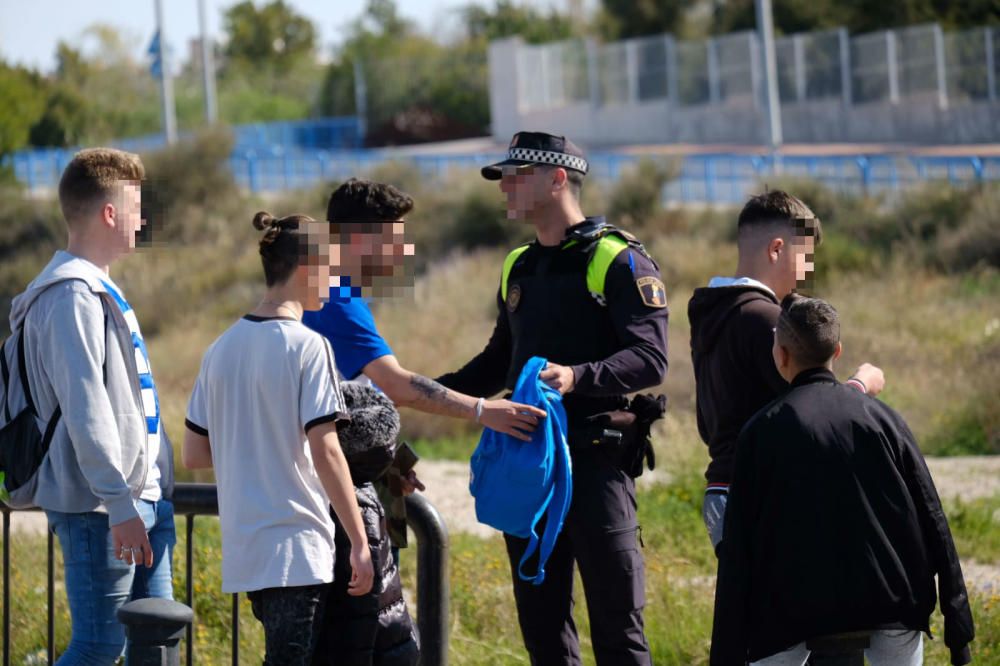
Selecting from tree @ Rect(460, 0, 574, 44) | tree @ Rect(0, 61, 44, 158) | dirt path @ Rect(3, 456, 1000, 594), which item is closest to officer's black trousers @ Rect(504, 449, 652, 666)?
dirt path @ Rect(3, 456, 1000, 594)

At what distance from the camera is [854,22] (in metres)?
38.2

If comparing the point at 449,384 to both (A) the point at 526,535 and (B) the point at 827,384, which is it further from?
(B) the point at 827,384

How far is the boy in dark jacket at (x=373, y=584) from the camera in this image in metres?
3.54

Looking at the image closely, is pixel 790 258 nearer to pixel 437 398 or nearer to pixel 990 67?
pixel 437 398

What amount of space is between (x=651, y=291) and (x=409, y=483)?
0.93 m

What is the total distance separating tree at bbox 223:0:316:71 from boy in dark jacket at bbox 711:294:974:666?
70.6 metres

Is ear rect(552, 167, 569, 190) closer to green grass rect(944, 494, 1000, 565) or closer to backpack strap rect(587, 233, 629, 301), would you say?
backpack strap rect(587, 233, 629, 301)

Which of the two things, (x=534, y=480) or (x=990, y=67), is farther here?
(x=990, y=67)

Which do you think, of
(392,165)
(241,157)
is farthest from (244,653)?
(241,157)

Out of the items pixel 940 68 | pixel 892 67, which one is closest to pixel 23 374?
pixel 940 68

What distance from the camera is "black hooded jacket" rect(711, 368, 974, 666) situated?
10.6ft

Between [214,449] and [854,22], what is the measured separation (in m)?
37.5

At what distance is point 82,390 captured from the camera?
3.48m

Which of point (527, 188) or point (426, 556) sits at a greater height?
point (527, 188)
